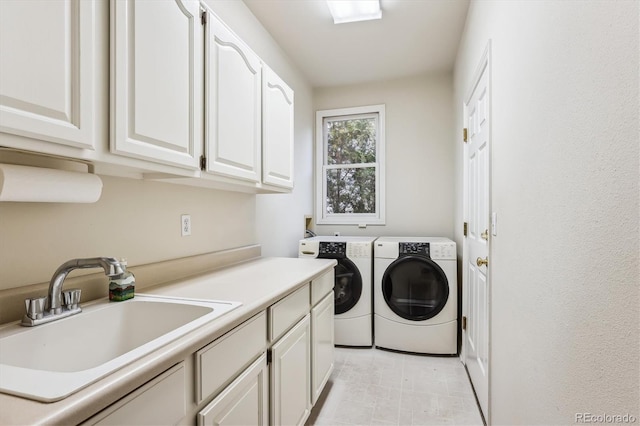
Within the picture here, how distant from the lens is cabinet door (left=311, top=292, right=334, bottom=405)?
6.09ft

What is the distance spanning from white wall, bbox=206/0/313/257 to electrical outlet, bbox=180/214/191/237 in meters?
0.77

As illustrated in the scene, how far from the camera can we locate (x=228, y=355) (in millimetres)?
1039

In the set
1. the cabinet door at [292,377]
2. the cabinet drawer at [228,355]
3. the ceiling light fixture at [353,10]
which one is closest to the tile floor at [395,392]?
the cabinet door at [292,377]

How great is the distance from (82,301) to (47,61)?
0.80m

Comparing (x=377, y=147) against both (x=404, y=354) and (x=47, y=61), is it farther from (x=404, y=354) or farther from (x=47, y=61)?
(x=47, y=61)

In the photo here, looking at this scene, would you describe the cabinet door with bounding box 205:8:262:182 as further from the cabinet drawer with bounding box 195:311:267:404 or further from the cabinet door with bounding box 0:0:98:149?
the cabinet drawer with bounding box 195:311:267:404

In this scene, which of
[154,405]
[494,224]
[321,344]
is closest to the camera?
[154,405]

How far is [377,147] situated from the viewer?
3.68m

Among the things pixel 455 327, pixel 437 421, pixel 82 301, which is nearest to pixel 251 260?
pixel 82 301

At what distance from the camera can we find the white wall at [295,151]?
2264 millimetres

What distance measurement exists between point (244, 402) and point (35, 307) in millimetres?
714

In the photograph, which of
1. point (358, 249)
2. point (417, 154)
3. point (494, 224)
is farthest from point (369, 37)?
Answer: point (494, 224)

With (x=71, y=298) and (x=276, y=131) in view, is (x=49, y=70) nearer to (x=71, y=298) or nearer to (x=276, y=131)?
(x=71, y=298)

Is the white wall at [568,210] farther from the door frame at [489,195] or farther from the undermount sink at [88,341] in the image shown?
the undermount sink at [88,341]
